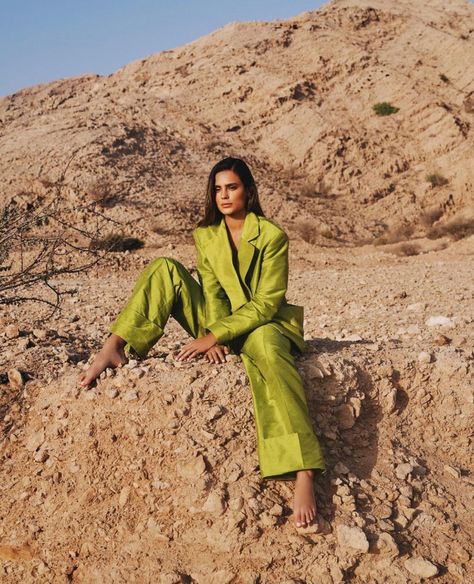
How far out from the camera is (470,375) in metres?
3.18

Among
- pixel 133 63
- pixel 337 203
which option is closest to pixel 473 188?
pixel 337 203

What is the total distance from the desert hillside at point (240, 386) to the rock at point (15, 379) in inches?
1.1

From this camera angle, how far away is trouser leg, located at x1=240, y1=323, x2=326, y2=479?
2453 millimetres

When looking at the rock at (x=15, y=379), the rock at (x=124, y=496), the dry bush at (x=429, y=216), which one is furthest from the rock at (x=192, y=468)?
the dry bush at (x=429, y=216)

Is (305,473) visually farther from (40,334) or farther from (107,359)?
(40,334)

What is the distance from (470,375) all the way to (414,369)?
287mm

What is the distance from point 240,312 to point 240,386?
0.32 meters

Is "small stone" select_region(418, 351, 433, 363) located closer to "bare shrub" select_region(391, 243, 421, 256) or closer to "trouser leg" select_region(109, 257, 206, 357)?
"trouser leg" select_region(109, 257, 206, 357)

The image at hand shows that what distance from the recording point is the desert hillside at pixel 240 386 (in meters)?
2.43

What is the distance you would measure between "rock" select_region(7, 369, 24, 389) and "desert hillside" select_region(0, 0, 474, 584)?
0.03 m

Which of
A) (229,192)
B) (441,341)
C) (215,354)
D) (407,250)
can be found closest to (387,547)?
(215,354)

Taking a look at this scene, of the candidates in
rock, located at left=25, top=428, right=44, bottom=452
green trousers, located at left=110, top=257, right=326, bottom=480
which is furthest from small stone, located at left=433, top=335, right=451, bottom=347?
rock, located at left=25, top=428, right=44, bottom=452

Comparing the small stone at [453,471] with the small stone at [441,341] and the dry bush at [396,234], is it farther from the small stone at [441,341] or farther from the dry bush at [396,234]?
the dry bush at [396,234]

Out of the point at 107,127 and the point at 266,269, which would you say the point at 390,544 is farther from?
the point at 107,127
